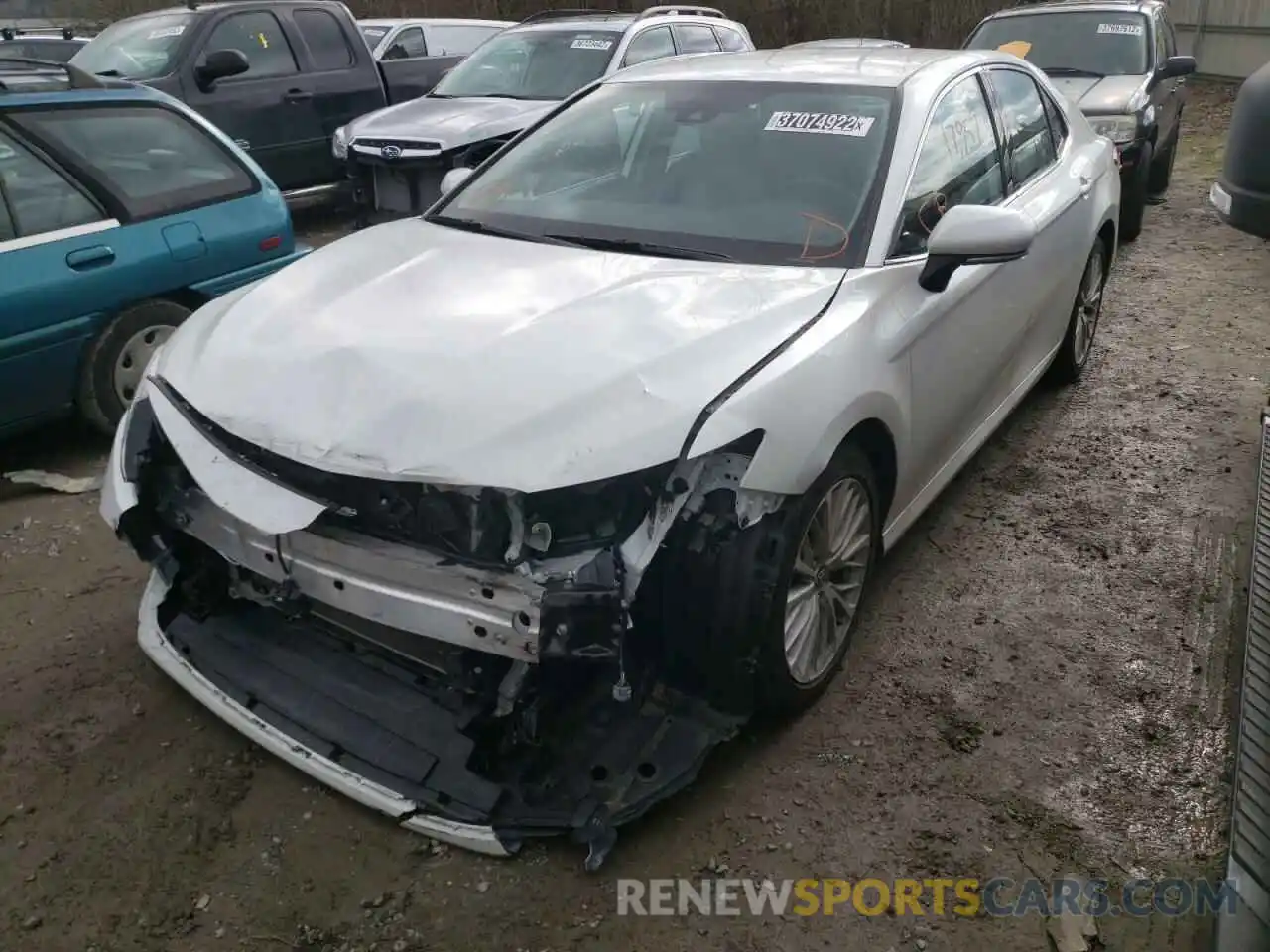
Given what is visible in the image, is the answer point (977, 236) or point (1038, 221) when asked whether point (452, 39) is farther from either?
point (977, 236)

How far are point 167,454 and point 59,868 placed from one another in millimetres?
1079

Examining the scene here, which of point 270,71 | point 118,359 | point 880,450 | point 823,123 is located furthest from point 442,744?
point 270,71

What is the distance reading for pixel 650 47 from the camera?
8695mm

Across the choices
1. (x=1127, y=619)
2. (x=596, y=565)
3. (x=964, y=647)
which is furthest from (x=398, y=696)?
(x=1127, y=619)

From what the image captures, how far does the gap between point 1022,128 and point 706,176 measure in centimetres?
168

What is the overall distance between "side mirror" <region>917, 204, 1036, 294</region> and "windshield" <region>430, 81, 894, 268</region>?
0.23m

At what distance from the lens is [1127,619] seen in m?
3.37

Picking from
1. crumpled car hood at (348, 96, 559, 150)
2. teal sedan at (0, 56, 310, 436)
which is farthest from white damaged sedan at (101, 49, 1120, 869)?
crumpled car hood at (348, 96, 559, 150)

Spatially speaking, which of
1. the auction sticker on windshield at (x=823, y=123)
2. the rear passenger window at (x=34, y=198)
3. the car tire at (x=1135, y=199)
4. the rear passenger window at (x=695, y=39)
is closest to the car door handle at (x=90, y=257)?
the rear passenger window at (x=34, y=198)

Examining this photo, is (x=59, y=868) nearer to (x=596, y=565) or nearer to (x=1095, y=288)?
(x=596, y=565)

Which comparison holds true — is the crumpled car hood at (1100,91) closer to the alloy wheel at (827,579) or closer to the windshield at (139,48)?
the alloy wheel at (827,579)

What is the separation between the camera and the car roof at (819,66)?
3545mm

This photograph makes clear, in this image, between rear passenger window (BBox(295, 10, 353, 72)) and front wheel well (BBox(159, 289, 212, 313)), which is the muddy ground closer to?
front wheel well (BBox(159, 289, 212, 313))

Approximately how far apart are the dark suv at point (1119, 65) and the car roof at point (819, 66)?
412cm
